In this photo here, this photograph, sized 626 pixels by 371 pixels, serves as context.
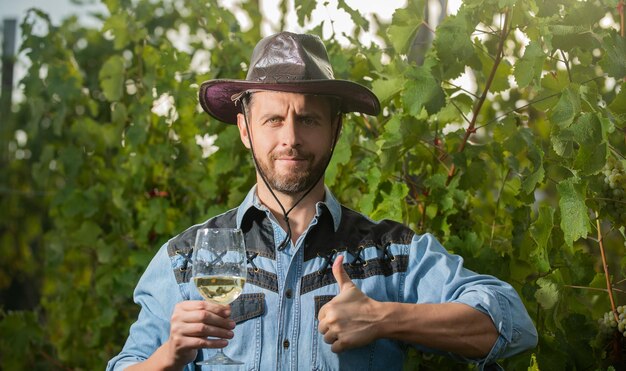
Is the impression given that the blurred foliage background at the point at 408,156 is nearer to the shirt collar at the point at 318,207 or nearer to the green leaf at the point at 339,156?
the green leaf at the point at 339,156

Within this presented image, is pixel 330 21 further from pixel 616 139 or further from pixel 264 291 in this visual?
pixel 264 291

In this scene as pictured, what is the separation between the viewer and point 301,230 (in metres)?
3.16

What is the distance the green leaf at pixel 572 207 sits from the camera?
2863 millimetres

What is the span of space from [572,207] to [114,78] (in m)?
3.34

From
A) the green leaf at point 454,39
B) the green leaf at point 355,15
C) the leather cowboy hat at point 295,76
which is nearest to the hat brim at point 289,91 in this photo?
the leather cowboy hat at point 295,76

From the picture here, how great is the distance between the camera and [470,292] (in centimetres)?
288

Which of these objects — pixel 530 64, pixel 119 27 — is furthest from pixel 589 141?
pixel 119 27

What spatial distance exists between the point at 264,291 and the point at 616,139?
1.28 meters

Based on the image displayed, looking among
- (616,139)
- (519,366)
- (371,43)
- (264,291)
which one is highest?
(371,43)

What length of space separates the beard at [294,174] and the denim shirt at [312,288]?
10 centimetres

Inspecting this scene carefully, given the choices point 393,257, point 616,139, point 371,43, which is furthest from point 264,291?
point 371,43

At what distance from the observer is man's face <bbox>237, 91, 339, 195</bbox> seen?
304 centimetres

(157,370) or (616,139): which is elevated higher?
(616,139)

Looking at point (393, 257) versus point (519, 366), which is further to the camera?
point (519, 366)
